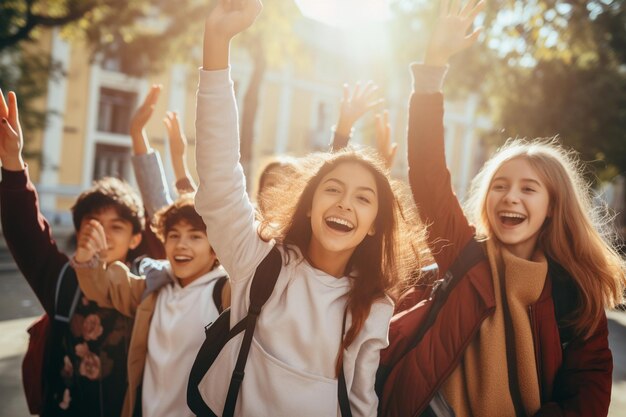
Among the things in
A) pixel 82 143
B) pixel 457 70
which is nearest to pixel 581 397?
pixel 457 70

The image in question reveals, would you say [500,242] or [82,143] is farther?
[82,143]

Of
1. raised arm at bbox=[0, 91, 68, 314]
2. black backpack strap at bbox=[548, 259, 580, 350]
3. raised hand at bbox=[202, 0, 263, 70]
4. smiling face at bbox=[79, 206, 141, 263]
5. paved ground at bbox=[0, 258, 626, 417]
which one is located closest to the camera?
raised hand at bbox=[202, 0, 263, 70]

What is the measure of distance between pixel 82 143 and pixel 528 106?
13.1m

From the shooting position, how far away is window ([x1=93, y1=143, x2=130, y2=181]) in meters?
19.2

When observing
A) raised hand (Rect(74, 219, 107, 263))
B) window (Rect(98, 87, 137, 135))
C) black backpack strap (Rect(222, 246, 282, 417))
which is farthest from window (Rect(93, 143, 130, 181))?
black backpack strap (Rect(222, 246, 282, 417))

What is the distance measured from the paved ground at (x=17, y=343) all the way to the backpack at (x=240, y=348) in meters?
2.26

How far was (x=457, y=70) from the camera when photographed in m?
11.2

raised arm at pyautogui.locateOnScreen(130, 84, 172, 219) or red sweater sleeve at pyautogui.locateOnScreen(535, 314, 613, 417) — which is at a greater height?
raised arm at pyautogui.locateOnScreen(130, 84, 172, 219)

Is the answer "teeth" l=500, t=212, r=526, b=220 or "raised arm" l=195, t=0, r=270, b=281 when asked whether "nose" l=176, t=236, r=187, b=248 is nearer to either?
"raised arm" l=195, t=0, r=270, b=281

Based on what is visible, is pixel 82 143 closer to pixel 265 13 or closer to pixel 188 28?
pixel 188 28

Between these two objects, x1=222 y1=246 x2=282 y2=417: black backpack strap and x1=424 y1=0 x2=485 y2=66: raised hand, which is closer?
x1=222 y1=246 x2=282 y2=417: black backpack strap

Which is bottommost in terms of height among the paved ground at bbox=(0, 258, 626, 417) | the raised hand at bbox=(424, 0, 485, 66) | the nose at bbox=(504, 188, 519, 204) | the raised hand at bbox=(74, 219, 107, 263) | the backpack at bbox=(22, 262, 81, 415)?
the paved ground at bbox=(0, 258, 626, 417)

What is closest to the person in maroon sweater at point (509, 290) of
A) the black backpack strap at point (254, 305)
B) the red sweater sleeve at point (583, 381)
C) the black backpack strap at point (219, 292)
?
the red sweater sleeve at point (583, 381)

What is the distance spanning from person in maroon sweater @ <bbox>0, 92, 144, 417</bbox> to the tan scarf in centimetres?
118
